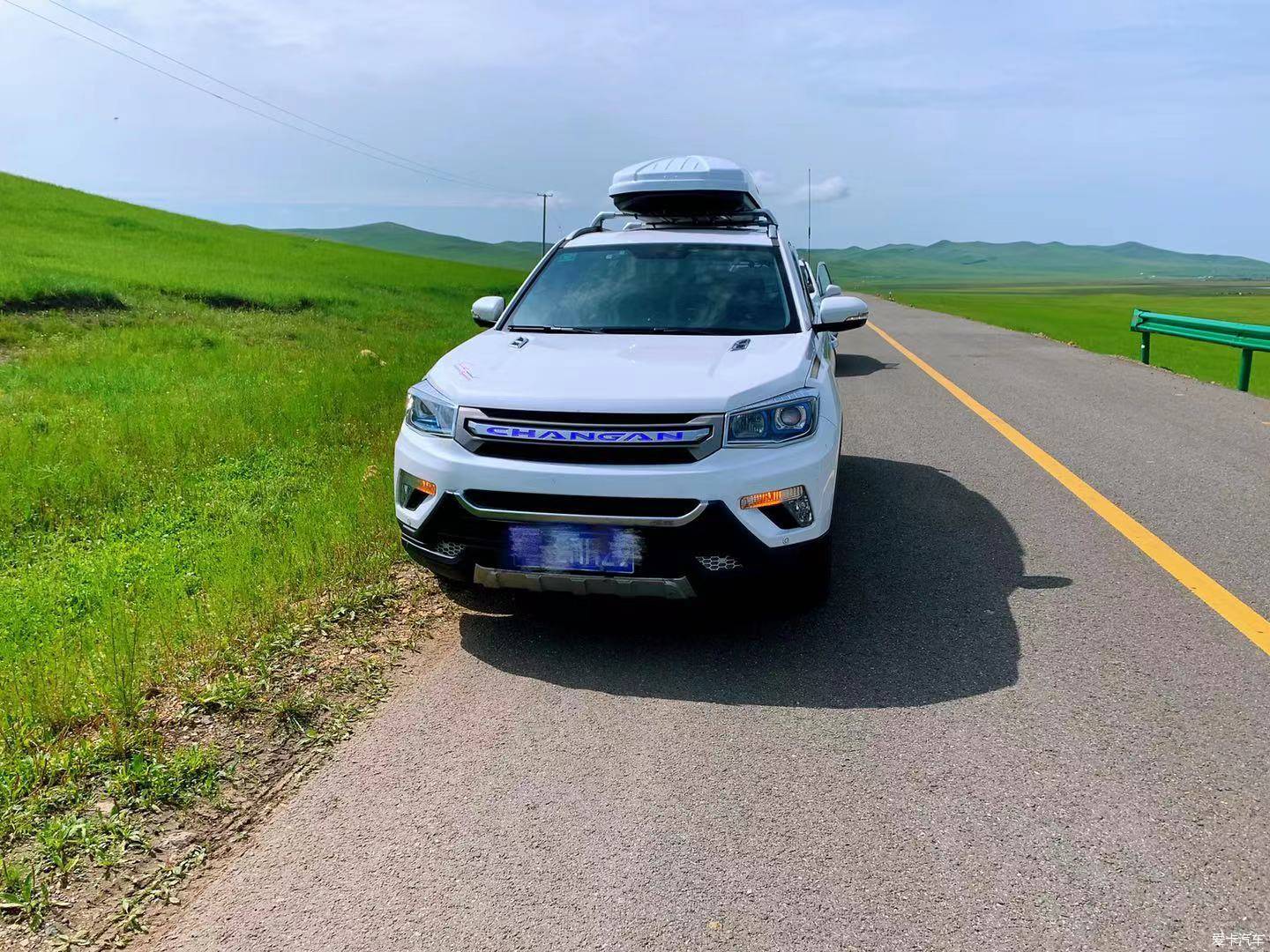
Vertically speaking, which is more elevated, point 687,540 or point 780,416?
point 780,416

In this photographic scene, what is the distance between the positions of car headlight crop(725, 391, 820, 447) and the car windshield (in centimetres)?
105

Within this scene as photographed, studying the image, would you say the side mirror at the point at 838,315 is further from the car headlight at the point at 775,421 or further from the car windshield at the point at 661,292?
the car headlight at the point at 775,421

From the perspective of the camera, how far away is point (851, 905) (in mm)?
2549

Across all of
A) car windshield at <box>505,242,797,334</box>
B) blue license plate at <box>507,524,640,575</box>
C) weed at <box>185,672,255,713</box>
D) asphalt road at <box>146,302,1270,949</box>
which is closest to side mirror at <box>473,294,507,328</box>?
car windshield at <box>505,242,797,334</box>

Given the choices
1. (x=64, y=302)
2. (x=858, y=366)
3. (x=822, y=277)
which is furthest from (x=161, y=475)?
(x=858, y=366)

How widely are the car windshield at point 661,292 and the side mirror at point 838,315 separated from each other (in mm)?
168

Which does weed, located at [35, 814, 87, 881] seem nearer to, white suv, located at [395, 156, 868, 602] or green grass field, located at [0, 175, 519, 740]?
green grass field, located at [0, 175, 519, 740]

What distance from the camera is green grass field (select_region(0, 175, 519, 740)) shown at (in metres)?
4.49

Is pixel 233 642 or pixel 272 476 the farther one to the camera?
pixel 272 476

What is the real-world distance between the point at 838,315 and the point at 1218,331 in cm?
1148

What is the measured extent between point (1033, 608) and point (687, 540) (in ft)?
6.35

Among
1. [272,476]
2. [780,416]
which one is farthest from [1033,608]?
[272,476]

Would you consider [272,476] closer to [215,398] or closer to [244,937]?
[215,398]

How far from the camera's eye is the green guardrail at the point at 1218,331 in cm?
1302
